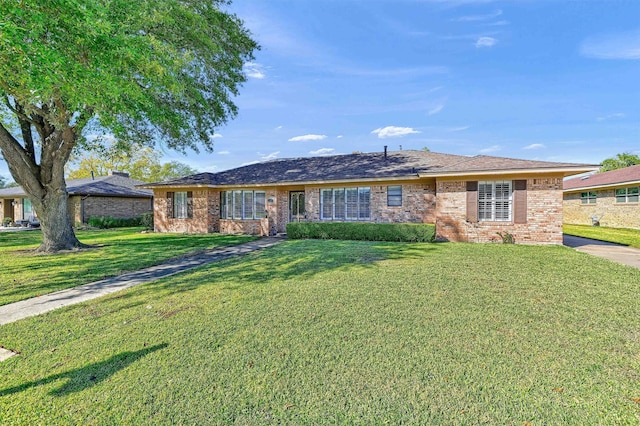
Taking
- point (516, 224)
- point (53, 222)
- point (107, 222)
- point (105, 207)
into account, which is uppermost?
point (105, 207)

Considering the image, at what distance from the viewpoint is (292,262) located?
27.8 ft

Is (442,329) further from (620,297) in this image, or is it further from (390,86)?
(390,86)

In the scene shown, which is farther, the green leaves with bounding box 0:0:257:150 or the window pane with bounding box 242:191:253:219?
the window pane with bounding box 242:191:253:219

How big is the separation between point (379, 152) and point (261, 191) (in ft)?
24.7

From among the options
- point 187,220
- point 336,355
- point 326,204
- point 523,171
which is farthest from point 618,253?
point 187,220

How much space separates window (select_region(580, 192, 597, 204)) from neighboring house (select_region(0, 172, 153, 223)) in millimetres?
33193

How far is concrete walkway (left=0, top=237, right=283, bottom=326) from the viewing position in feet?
16.0

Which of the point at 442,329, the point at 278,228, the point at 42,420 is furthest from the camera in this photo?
the point at 278,228

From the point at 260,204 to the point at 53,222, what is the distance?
28.4 feet

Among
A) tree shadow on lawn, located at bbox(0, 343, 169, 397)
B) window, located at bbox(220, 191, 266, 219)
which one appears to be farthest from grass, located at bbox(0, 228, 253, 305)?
window, located at bbox(220, 191, 266, 219)

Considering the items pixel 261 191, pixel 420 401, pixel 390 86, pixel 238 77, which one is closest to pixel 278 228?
pixel 261 191

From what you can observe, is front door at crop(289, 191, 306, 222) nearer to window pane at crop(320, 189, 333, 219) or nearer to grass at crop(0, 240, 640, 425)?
window pane at crop(320, 189, 333, 219)

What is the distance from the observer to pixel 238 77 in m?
13.1

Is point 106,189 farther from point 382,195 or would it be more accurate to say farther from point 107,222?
point 382,195
